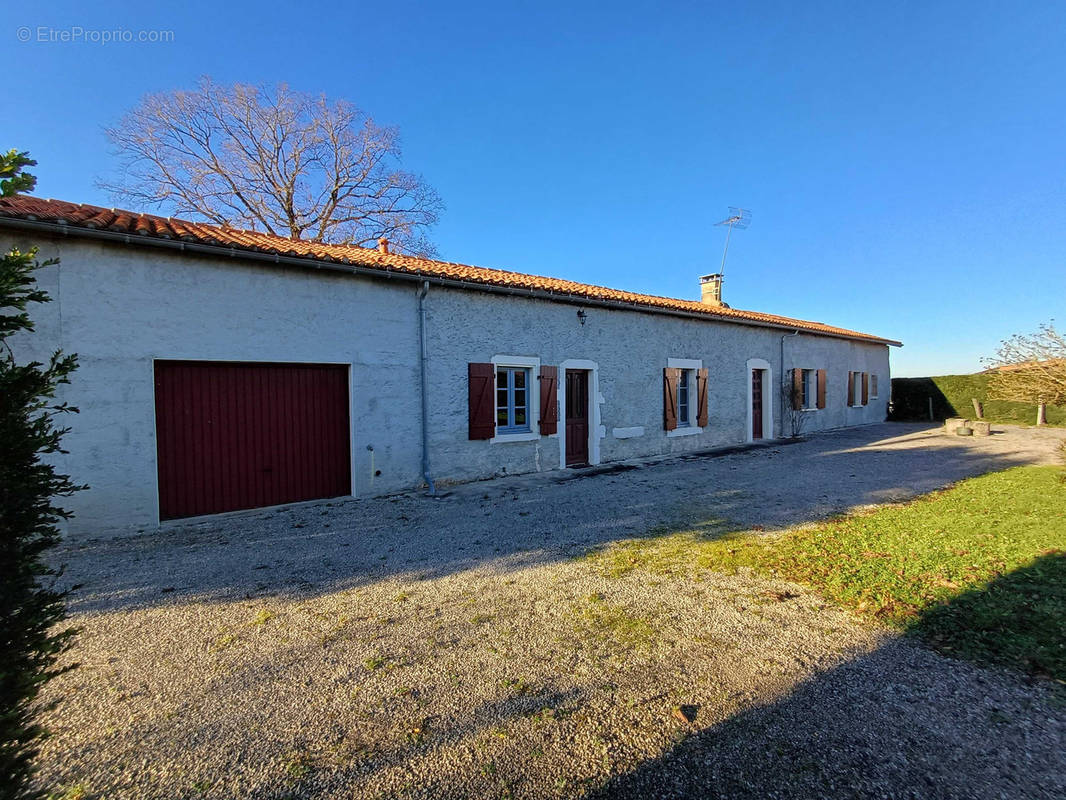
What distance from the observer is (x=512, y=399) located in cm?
895

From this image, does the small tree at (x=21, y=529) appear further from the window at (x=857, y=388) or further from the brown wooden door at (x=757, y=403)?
the window at (x=857, y=388)

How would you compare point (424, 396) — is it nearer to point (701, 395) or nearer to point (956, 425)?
point (701, 395)

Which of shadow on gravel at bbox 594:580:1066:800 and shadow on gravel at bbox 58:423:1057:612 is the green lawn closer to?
shadow on gravel at bbox 594:580:1066:800

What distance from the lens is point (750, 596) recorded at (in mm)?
3648

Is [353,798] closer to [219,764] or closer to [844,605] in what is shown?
[219,764]

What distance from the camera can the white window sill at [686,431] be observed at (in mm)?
11520

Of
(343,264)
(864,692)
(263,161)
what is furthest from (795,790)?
(263,161)

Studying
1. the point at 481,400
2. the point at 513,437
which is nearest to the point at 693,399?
the point at 513,437

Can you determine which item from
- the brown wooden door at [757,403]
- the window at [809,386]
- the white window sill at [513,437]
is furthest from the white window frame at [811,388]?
the white window sill at [513,437]

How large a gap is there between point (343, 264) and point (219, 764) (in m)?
6.02

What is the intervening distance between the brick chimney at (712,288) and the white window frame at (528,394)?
10946 mm

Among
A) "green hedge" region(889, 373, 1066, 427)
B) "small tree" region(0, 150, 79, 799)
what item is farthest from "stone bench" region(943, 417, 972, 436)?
"small tree" region(0, 150, 79, 799)

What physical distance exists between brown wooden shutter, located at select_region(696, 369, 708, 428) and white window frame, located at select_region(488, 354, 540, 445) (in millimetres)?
5037

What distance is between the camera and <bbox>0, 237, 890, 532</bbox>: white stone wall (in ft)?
17.6
